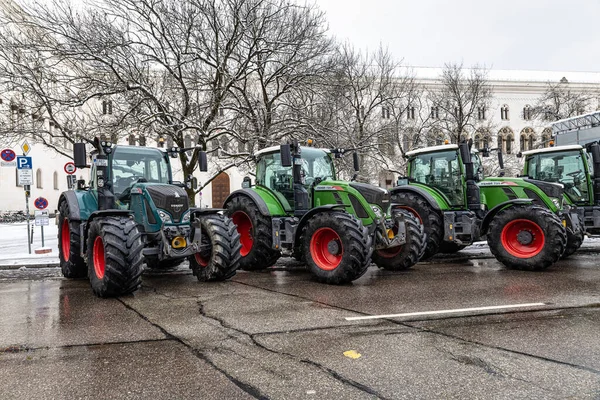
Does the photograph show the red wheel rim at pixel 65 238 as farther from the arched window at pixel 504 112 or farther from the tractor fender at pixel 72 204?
the arched window at pixel 504 112

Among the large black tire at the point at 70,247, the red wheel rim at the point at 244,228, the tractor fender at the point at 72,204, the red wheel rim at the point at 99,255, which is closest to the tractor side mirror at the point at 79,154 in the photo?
the tractor fender at the point at 72,204

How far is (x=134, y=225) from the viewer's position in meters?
7.55

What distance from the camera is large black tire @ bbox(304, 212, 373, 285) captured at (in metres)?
7.98

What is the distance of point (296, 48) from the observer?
53.5 ft

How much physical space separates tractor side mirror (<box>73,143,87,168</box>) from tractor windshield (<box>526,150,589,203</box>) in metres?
10.4

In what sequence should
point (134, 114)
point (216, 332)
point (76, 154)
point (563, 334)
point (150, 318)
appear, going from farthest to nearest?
point (134, 114) < point (76, 154) < point (150, 318) < point (216, 332) < point (563, 334)

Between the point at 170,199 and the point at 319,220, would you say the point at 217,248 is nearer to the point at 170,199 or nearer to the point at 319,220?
the point at 170,199

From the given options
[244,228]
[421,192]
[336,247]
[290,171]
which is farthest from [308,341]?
[421,192]

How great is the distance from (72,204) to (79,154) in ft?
4.86

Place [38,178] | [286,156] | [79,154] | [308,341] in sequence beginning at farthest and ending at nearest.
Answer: [38,178], [286,156], [79,154], [308,341]

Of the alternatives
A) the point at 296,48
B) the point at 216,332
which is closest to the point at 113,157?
the point at 216,332

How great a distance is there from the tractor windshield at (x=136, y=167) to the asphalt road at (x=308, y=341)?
6.48ft

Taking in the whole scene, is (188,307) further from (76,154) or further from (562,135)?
(562,135)

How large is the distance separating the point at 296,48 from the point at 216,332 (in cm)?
1265
